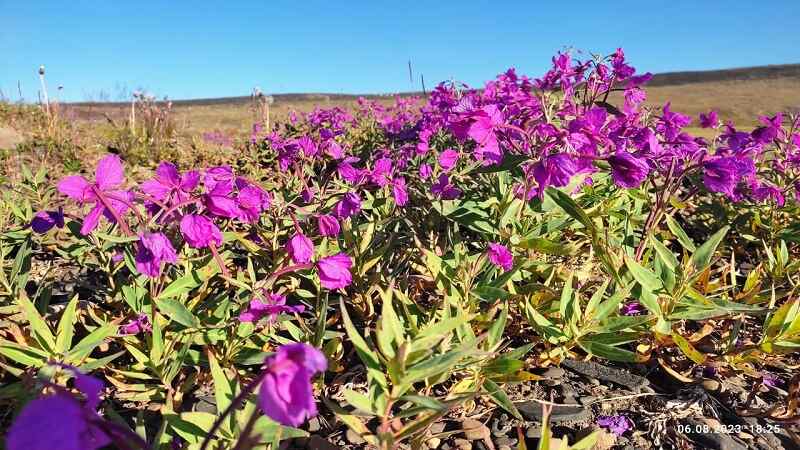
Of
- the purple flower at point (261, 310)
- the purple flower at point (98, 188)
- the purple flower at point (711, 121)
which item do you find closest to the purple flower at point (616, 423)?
the purple flower at point (261, 310)

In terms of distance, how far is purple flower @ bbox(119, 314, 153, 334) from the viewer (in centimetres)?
178

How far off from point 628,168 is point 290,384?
1331 mm

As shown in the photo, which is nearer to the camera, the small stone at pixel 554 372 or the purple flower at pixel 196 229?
the purple flower at pixel 196 229

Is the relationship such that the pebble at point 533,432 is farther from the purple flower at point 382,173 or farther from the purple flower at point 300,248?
the purple flower at point 382,173

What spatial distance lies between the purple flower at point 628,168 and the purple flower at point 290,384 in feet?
4.17

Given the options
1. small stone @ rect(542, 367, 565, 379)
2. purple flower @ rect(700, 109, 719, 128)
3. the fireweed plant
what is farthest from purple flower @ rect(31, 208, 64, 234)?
purple flower @ rect(700, 109, 719, 128)

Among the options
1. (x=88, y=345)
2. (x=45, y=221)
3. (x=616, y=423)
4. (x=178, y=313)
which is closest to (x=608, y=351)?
(x=616, y=423)

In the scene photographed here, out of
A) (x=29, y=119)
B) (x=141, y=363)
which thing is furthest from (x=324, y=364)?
(x=29, y=119)

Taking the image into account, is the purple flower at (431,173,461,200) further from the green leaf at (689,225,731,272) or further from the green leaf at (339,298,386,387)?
the green leaf at (339,298,386,387)

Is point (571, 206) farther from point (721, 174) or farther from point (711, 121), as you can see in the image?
point (711, 121)

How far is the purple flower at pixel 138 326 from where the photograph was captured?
5.85ft

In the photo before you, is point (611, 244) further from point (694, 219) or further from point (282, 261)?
point (694, 219)

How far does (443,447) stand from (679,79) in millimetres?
66961

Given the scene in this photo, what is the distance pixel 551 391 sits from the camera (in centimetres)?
183
